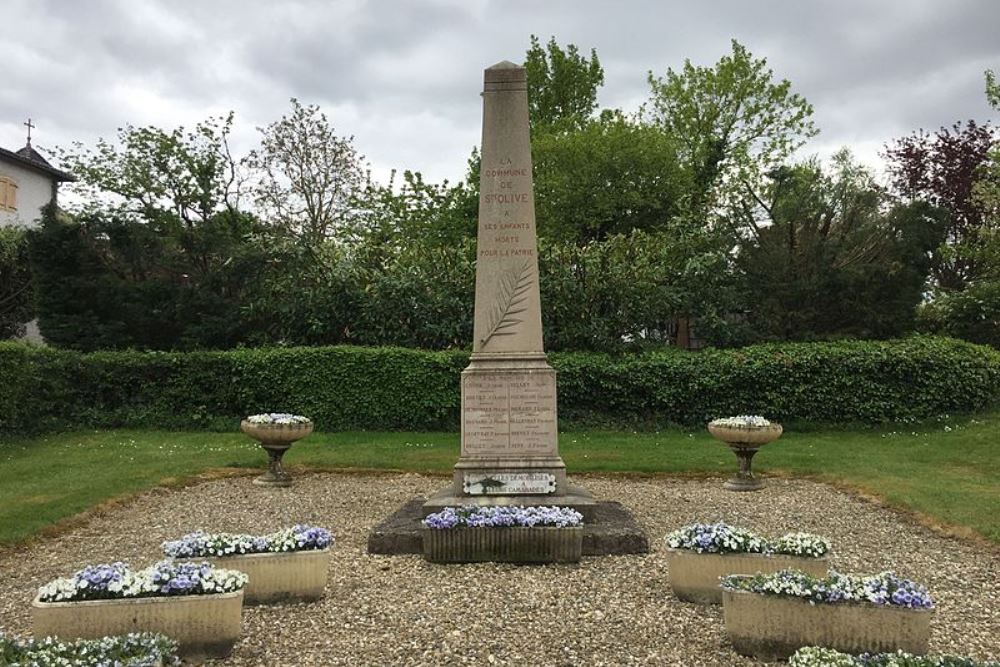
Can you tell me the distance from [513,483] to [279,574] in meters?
3.03

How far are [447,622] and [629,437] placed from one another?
33.5 feet

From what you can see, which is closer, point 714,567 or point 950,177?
point 714,567

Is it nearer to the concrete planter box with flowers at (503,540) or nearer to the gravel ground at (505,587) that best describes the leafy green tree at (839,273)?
the gravel ground at (505,587)

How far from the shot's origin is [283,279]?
18.8 meters

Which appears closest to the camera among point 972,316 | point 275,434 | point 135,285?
point 275,434

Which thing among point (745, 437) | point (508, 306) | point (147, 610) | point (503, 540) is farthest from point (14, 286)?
point (147, 610)

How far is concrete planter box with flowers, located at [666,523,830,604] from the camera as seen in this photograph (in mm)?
5500

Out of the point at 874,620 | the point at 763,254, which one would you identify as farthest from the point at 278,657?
the point at 763,254

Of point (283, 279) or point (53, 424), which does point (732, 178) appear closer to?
point (283, 279)

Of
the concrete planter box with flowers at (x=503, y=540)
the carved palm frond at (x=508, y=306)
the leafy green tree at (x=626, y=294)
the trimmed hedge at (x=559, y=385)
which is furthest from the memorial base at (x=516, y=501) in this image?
the leafy green tree at (x=626, y=294)

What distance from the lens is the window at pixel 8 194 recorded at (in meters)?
28.9

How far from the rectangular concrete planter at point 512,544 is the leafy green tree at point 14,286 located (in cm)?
2293

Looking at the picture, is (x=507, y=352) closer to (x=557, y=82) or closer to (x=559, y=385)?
(x=559, y=385)

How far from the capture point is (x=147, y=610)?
4.55 meters
